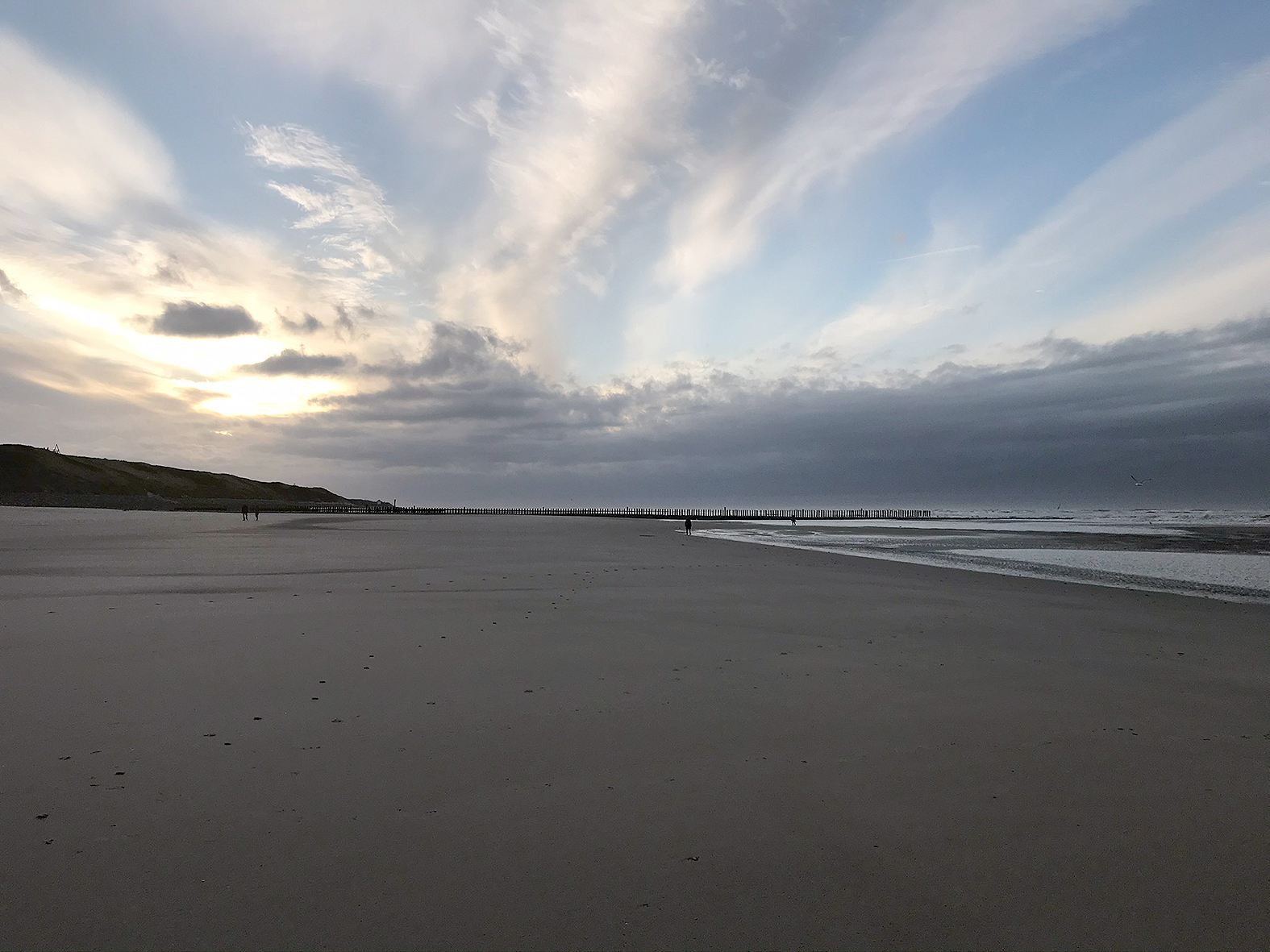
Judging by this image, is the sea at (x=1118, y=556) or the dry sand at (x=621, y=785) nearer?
the dry sand at (x=621, y=785)

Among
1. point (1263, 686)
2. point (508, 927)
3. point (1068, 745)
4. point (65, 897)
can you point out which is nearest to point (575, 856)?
point (508, 927)

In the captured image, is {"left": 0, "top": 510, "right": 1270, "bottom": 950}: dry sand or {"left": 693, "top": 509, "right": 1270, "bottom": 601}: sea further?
{"left": 693, "top": 509, "right": 1270, "bottom": 601}: sea

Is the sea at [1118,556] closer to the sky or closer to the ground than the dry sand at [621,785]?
closer to the sky

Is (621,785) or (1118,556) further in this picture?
(1118,556)

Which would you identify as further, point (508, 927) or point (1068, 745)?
point (1068, 745)

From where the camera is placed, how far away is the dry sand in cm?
297

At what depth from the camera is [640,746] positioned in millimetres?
4949

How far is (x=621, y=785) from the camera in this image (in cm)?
427

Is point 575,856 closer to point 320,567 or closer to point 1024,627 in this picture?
point 1024,627

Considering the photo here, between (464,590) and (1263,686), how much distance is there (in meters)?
11.6

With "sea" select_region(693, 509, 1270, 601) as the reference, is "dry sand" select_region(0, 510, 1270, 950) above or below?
below

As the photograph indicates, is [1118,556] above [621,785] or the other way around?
above

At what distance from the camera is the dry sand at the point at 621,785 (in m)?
2.97

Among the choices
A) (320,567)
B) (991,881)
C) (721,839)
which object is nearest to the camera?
(991,881)
